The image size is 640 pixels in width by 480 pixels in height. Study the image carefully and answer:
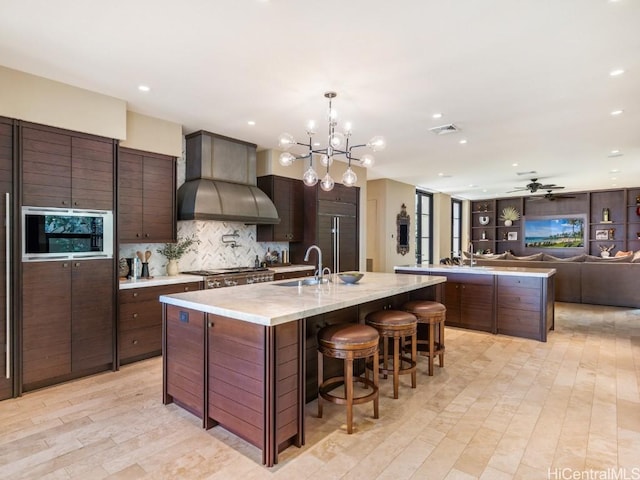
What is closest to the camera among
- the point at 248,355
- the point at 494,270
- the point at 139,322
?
the point at 248,355

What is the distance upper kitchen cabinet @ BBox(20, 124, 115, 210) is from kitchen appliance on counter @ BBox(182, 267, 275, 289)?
137 cm

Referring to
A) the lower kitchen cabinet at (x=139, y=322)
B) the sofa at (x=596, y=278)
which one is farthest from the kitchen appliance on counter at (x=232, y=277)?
the sofa at (x=596, y=278)

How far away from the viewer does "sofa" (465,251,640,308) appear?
676 cm

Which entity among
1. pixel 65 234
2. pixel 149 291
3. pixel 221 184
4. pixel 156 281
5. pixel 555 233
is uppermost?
pixel 221 184

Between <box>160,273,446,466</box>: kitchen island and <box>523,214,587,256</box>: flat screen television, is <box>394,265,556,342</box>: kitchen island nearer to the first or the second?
<box>160,273,446,466</box>: kitchen island

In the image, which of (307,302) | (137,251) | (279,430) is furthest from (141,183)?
(279,430)

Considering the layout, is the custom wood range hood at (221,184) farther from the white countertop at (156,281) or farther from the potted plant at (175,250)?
the white countertop at (156,281)

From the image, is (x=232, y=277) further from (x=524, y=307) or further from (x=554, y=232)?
(x=554, y=232)

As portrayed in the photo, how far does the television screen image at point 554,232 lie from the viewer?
11.1 metres

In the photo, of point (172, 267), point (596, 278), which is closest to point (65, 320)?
point (172, 267)

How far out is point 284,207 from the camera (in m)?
5.98

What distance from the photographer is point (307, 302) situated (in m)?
2.52

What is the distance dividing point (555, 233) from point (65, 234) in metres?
12.8

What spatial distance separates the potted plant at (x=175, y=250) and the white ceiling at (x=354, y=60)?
5.03ft
